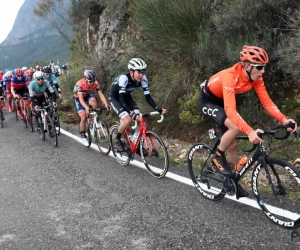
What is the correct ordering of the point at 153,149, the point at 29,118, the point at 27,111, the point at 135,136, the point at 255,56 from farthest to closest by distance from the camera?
the point at 27,111 < the point at 29,118 < the point at 135,136 < the point at 153,149 < the point at 255,56

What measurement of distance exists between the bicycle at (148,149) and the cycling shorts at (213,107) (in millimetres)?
1129

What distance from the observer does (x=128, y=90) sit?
6410mm

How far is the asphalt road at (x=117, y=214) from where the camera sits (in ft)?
12.2

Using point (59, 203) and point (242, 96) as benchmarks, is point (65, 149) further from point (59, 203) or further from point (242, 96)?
point (242, 96)

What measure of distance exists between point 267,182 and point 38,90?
7.70 meters

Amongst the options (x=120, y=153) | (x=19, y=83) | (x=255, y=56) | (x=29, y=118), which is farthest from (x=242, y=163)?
(x=19, y=83)

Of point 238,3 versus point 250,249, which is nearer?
point 250,249

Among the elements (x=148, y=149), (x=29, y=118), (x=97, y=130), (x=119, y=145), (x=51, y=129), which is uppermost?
(x=148, y=149)

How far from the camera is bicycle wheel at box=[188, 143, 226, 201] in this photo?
4.67 metres

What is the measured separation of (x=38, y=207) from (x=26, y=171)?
2.17 m

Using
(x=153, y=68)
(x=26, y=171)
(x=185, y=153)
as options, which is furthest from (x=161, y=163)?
(x=153, y=68)

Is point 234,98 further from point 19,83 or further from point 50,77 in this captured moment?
point 19,83

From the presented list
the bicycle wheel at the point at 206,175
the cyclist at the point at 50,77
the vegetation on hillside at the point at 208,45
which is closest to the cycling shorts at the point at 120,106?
the vegetation on hillside at the point at 208,45

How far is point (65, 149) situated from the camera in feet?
27.8
